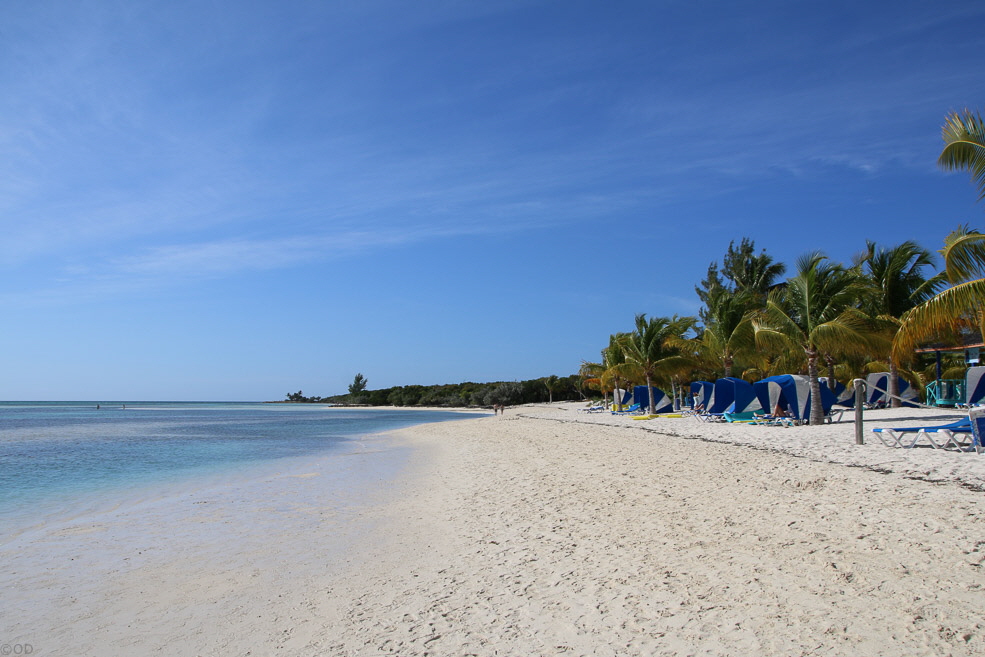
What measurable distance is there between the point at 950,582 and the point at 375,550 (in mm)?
4884

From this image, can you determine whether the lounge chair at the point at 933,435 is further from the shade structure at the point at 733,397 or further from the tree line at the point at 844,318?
the shade structure at the point at 733,397

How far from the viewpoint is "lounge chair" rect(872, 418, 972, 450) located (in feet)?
33.0

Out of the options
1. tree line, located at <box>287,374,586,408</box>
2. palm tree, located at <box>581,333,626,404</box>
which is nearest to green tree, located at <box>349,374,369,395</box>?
tree line, located at <box>287,374,586,408</box>

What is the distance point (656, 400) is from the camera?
33375 mm

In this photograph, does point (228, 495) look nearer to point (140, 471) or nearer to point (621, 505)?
point (140, 471)

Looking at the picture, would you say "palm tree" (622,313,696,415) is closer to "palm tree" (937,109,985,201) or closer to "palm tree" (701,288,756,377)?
"palm tree" (701,288,756,377)

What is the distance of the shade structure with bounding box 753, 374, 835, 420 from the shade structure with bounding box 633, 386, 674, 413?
1060 centimetres

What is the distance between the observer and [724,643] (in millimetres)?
3525

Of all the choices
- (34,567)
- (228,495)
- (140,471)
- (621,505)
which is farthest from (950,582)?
(140,471)

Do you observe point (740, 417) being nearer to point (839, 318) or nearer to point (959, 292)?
point (839, 318)

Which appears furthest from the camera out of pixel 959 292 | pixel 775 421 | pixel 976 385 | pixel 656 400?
pixel 656 400

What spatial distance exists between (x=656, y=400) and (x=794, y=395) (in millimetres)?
15035

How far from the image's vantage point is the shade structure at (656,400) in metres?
30.7

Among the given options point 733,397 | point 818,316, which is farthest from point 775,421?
point 733,397
